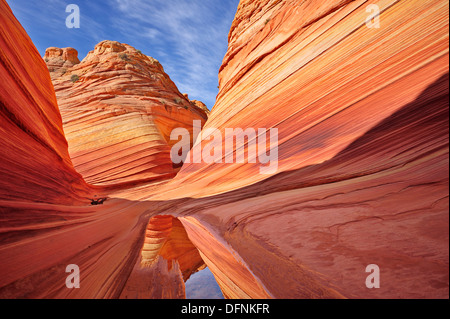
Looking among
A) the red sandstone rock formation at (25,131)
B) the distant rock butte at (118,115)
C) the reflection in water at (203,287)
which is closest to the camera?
the reflection in water at (203,287)

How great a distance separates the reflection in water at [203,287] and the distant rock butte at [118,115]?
7.79 metres

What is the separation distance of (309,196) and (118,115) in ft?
37.0

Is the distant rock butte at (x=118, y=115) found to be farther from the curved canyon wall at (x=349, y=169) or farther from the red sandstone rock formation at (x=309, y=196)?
the curved canyon wall at (x=349, y=169)

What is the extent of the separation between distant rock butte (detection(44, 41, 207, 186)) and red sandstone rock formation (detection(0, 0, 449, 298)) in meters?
4.21

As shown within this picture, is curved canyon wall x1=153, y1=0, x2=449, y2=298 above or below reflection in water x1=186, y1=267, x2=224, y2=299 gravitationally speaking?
above

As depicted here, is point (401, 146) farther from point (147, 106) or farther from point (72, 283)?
point (147, 106)

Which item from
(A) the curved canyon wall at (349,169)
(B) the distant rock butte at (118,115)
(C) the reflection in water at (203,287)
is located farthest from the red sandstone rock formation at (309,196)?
(B) the distant rock butte at (118,115)

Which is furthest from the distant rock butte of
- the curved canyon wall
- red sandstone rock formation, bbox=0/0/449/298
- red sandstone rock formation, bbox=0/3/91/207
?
the curved canyon wall

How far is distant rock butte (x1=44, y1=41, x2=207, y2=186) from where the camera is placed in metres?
9.32

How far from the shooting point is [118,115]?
1068cm

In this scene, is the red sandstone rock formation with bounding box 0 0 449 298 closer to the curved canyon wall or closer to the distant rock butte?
the curved canyon wall

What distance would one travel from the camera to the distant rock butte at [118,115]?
9320 mm

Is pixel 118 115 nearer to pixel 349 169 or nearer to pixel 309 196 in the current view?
pixel 309 196

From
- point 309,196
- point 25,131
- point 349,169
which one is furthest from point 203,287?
point 25,131
